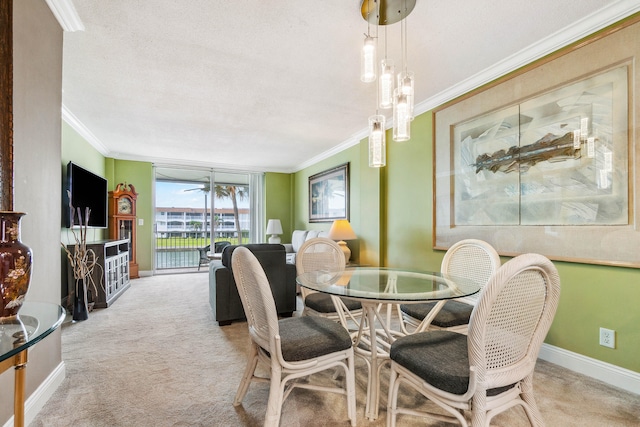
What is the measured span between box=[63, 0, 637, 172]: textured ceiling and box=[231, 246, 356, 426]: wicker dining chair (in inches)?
63.1

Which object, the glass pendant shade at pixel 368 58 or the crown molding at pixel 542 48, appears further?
the crown molding at pixel 542 48

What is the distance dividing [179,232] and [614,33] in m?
7.00

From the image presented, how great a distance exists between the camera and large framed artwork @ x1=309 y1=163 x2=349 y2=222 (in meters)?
5.08

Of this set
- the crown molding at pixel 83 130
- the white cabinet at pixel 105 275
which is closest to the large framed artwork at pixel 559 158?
the white cabinet at pixel 105 275

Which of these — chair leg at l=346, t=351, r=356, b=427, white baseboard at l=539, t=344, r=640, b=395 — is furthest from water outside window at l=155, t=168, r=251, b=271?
white baseboard at l=539, t=344, r=640, b=395

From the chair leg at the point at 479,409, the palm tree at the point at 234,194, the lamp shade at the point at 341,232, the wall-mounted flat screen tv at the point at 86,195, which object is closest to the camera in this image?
the chair leg at the point at 479,409

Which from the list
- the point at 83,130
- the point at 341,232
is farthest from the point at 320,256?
the point at 83,130

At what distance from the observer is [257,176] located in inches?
279

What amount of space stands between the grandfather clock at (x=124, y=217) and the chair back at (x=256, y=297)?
4.77 m

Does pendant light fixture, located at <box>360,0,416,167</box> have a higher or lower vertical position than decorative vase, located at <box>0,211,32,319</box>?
higher

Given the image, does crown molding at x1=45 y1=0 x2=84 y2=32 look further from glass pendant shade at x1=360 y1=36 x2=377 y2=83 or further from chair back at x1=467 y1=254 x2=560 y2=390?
chair back at x1=467 y1=254 x2=560 y2=390

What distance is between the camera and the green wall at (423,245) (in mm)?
1862

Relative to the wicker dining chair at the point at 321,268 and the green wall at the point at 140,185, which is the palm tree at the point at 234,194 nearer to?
the green wall at the point at 140,185

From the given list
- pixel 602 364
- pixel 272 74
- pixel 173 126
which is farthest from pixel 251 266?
pixel 173 126
